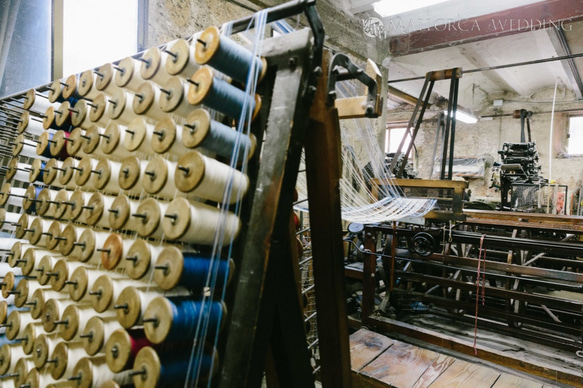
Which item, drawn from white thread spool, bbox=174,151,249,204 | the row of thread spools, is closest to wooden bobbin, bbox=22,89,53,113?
the row of thread spools

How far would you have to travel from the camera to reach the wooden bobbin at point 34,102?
164 centimetres

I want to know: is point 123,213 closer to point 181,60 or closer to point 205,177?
point 205,177

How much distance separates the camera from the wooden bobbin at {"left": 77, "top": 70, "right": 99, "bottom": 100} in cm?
126

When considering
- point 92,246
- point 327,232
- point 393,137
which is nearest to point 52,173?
point 92,246

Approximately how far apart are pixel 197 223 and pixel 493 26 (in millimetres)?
6308

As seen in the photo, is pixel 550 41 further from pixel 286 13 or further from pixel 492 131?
pixel 286 13

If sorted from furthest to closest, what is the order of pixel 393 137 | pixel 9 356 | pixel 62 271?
pixel 393 137 < pixel 9 356 < pixel 62 271

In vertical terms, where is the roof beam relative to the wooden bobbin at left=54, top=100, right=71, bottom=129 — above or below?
above

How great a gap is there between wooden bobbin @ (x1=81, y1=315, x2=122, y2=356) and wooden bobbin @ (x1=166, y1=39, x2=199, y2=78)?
28.8 inches

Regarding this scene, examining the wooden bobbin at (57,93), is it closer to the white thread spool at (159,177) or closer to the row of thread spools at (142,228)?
Result: the row of thread spools at (142,228)

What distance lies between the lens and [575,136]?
11.1 metres

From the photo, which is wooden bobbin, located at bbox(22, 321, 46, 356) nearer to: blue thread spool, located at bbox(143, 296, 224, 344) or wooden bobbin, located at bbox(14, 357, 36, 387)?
wooden bobbin, located at bbox(14, 357, 36, 387)

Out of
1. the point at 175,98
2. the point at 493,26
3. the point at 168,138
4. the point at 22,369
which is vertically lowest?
the point at 22,369

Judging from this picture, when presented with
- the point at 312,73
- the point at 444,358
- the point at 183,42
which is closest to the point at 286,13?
the point at 312,73
